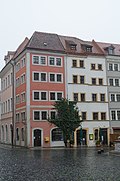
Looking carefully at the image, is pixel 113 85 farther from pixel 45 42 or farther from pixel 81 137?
pixel 45 42

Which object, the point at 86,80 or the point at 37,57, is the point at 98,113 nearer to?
the point at 86,80

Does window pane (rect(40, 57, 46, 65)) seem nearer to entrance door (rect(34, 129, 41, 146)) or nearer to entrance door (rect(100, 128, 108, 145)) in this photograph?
entrance door (rect(34, 129, 41, 146))

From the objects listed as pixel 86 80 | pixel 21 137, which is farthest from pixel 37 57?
pixel 21 137

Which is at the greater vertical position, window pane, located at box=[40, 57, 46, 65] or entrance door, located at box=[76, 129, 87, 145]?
window pane, located at box=[40, 57, 46, 65]

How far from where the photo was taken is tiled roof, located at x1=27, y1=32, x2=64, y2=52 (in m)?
55.6

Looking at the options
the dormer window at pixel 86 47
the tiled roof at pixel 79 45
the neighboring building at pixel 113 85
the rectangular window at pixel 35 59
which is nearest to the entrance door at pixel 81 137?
the neighboring building at pixel 113 85

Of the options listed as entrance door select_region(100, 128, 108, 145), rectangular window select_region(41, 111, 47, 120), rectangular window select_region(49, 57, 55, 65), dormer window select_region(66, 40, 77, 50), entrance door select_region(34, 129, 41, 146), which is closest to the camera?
entrance door select_region(34, 129, 41, 146)

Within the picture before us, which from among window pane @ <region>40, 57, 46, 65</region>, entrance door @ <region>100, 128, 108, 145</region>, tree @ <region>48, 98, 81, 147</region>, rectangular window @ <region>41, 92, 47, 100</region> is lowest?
entrance door @ <region>100, 128, 108, 145</region>

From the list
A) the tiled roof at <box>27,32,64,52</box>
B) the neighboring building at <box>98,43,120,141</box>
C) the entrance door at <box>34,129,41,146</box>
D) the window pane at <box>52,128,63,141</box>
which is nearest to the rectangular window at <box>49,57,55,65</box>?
the tiled roof at <box>27,32,64,52</box>

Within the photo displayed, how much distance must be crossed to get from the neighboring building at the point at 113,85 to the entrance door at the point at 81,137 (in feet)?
18.8

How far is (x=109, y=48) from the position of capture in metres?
63.2

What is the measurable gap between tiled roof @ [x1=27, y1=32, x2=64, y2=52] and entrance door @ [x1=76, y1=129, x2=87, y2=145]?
14885mm

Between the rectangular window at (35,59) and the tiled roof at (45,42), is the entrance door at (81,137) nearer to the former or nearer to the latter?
the rectangular window at (35,59)

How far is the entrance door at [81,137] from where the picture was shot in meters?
55.2
